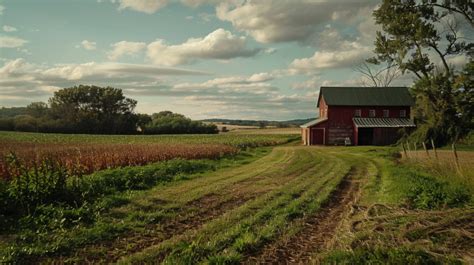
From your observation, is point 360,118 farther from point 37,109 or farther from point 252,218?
point 37,109

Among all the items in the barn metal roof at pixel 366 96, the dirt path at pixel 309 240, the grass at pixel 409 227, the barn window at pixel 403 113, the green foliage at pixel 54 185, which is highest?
the barn metal roof at pixel 366 96

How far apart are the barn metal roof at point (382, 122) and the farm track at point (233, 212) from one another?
3134cm

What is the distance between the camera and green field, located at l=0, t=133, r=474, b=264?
576 cm

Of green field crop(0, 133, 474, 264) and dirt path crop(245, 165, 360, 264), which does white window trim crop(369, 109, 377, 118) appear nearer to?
green field crop(0, 133, 474, 264)

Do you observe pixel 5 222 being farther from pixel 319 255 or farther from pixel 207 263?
pixel 319 255

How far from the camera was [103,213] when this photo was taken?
8.52m

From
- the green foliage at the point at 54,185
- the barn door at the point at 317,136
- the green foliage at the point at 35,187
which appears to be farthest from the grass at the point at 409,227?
the barn door at the point at 317,136

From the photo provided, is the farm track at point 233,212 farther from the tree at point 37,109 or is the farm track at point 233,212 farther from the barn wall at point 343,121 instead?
the tree at point 37,109

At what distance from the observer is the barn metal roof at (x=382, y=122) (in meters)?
44.1

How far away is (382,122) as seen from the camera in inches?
1793

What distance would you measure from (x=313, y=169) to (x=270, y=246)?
12165mm

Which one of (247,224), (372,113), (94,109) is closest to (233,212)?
(247,224)

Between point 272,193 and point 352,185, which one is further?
point 352,185

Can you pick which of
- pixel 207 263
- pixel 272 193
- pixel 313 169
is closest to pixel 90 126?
pixel 313 169
